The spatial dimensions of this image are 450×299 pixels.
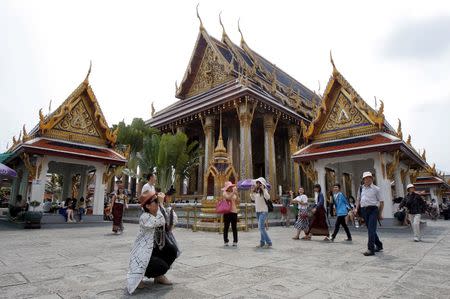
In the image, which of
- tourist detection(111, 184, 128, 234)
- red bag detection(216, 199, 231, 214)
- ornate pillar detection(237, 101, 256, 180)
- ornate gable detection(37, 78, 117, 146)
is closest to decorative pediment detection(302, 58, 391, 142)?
ornate pillar detection(237, 101, 256, 180)

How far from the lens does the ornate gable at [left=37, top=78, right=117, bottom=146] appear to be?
11820 mm

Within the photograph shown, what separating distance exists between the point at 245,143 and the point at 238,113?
6.13 ft

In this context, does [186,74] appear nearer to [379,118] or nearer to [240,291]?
[379,118]

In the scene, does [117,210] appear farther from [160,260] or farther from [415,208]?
[415,208]

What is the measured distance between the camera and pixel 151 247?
3.09 meters

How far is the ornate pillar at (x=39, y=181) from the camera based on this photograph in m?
10.8

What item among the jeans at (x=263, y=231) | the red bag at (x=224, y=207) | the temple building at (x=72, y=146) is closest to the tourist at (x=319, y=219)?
the jeans at (x=263, y=231)

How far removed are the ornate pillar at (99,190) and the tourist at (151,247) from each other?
10292 millimetres

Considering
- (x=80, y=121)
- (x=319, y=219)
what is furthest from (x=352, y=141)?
(x=80, y=121)

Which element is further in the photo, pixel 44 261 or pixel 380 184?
pixel 380 184

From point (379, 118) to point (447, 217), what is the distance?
49.3ft

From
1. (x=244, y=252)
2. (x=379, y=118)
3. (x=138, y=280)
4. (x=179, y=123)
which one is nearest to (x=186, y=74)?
(x=179, y=123)

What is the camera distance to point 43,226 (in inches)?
431

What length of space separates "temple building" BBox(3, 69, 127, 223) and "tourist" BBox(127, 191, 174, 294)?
31.0 ft
